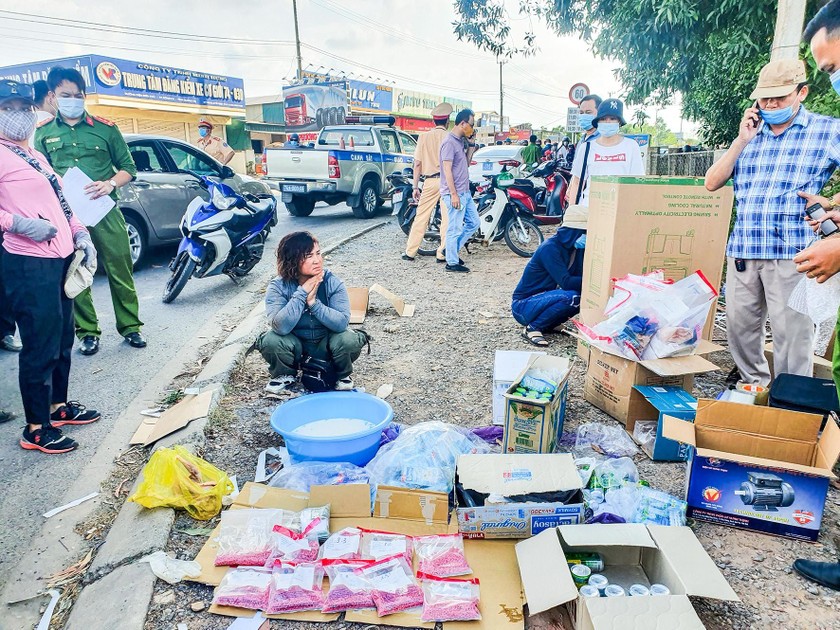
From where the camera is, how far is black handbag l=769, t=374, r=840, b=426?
272 cm

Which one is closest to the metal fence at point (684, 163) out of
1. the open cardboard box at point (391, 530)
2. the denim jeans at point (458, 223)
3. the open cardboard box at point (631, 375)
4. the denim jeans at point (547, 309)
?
the denim jeans at point (458, 223)

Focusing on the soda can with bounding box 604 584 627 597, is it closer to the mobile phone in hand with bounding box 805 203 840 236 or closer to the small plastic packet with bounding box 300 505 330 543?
the small plastic packet with bounding box 300 505 330 543

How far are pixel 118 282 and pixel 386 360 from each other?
219 centimetres

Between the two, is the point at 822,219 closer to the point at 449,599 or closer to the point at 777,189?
the point at 777,189

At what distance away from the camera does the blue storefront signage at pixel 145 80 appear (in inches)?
781

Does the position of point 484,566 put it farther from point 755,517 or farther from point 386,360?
point 386,360

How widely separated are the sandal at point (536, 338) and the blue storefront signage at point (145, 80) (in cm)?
1983

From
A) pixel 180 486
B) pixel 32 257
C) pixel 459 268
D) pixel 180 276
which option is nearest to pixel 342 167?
pixel 459 268

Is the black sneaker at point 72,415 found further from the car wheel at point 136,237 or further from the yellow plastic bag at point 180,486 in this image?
the car wheel at point 136,237

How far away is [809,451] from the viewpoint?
7.88ft

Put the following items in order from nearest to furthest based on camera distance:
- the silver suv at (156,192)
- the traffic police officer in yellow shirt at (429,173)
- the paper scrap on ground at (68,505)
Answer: the paper scrap on ground at (68,505)
the silver suv at (156,192)
the traffic police officer in yellow shirt at (429,173)

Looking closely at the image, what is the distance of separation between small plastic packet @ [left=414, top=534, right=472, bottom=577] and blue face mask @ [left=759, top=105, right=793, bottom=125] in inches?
105

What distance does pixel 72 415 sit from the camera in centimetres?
342

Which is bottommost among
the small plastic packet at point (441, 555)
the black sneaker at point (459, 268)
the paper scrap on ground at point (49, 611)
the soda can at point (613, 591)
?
the paper scrap on ground at point (49, 611)
